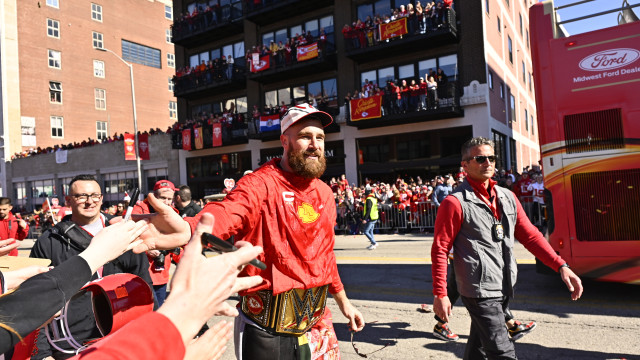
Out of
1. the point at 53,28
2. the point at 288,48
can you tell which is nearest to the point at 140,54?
the point at 53,28

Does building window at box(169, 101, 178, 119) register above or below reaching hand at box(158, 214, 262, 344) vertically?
above

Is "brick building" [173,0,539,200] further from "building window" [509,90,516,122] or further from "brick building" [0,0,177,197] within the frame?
"brick building" [0,0,177,197]

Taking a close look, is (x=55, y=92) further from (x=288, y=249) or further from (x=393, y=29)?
(x=288, y=249)

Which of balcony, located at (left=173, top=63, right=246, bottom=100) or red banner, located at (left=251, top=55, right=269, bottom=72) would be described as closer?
red banner, located at (left=251, top=55, right=269, bottom=72)

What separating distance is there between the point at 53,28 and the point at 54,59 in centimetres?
293

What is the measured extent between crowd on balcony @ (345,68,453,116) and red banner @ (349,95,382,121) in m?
0.21

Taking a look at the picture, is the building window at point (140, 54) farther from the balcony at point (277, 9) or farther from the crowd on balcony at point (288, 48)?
the crowd on balcony at point (288, 48)

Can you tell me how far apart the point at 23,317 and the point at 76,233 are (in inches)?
96.7

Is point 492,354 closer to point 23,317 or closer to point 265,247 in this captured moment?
point 265,247

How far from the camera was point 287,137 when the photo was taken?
9.64ft

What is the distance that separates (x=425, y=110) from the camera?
65.5 ft

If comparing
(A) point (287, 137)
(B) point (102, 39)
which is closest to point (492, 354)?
(A) point (287, 137)

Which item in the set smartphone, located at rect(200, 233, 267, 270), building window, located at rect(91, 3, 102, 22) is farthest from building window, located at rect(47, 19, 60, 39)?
smartphone, located at rect(200, 233, 267, 270)

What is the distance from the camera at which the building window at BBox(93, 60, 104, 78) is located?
1713 inches
